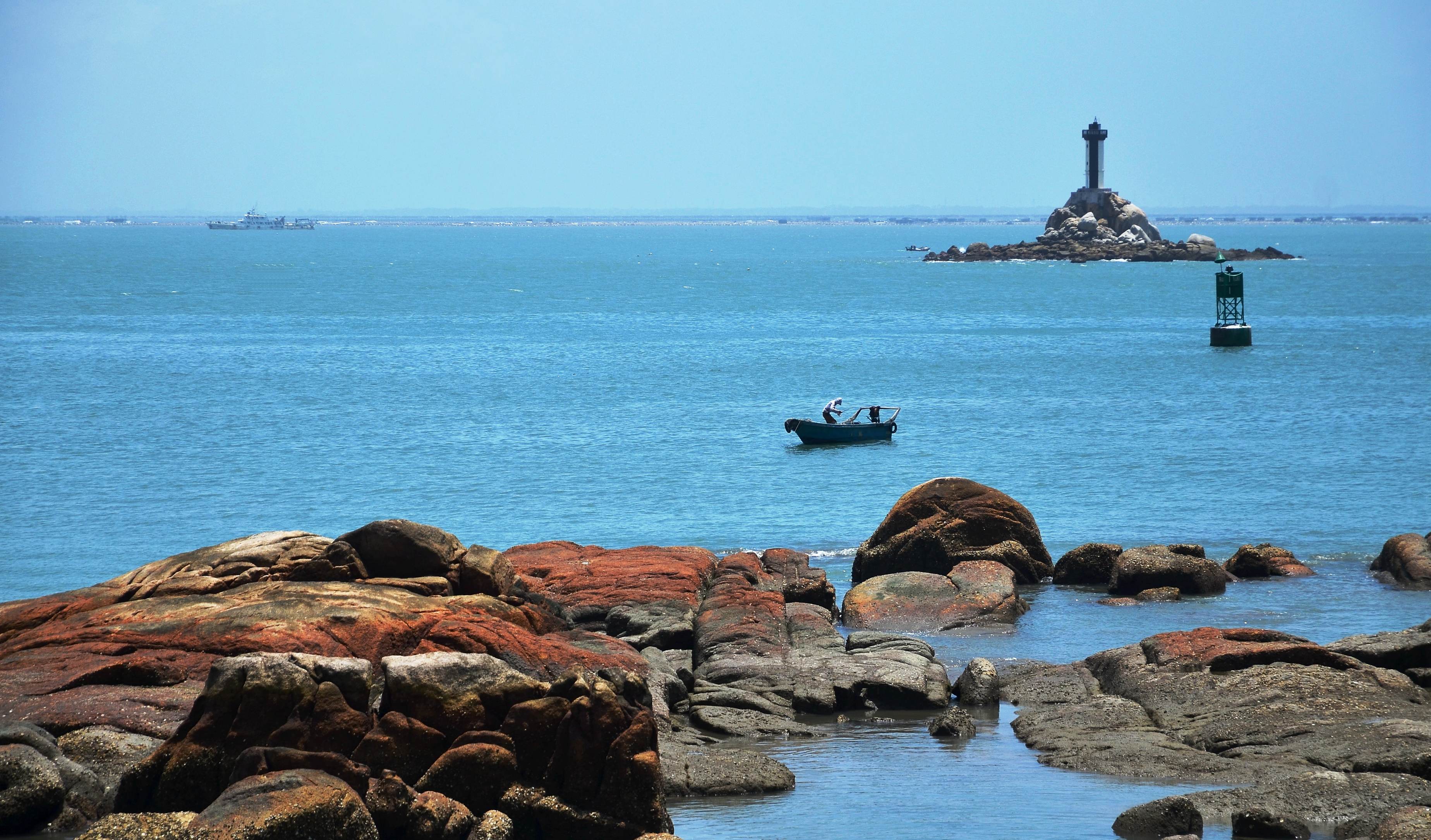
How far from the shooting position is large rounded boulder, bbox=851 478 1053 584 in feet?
→ 89.0

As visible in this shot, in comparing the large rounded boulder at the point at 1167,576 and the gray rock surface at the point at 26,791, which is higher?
the gray rock surface at the point at 26,791

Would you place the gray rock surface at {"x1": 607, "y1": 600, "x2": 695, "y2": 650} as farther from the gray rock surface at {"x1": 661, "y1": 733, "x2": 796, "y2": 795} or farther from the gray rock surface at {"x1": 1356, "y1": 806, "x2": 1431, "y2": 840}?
the gray rock surface at {"x1": 1356, "y1": 806, "x2": 1431, "y2": 840}

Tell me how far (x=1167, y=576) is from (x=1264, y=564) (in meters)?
3.14

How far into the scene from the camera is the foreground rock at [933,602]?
23.8m

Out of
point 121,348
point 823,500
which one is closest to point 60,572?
point 823,500

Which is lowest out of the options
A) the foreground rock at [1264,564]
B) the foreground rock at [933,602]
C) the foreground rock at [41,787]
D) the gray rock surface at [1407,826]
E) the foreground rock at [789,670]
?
the foreground rock at [1264,564]

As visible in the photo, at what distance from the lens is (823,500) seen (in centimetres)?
3969

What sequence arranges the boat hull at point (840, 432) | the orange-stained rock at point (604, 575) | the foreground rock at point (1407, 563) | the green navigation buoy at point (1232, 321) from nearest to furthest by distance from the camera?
1. the orange-stained rock at point (604, 575)
2. the foreground rock at point (1407, 563)
3. the boat hull at point (840, 432)
4. the green navigation buoy at point (1232, 321)

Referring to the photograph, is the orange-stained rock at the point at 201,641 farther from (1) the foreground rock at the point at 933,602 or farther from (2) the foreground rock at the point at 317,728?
(1) the foreground rock at the point at 933,602

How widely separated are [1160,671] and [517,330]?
80481mm

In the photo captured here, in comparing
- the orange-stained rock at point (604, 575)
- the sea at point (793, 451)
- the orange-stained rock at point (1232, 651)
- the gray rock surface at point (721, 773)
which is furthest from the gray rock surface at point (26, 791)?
the orange-stained rock at point (1232, 651)

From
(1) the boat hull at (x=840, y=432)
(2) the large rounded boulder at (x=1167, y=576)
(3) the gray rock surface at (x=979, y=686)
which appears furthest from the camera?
(1) the boat hull at (x=840, y=432)

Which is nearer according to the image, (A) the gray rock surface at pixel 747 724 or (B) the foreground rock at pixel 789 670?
(A) the gray rock surface at pixel 747 724

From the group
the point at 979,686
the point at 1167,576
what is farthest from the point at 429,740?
the point at 1167,576
